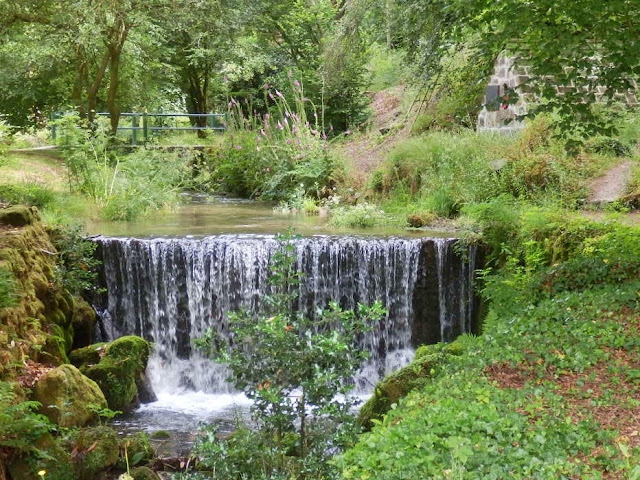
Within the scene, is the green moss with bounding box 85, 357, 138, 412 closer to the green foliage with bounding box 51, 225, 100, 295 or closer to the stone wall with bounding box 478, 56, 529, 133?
the green foliage with bounding box 51, 225, 100, 295

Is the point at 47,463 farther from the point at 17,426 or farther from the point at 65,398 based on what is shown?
the point at 65,398

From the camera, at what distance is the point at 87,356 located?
8.45 meters

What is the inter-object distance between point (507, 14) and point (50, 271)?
5.37 m

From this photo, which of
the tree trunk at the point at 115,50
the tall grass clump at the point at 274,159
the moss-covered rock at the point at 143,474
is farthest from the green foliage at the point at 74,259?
the tree trunk at the point at 115,50

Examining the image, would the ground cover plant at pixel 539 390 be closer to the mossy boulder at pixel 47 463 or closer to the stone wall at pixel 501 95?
the mossy boulder at pixel 47 463

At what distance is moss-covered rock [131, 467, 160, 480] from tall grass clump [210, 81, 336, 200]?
9045mm

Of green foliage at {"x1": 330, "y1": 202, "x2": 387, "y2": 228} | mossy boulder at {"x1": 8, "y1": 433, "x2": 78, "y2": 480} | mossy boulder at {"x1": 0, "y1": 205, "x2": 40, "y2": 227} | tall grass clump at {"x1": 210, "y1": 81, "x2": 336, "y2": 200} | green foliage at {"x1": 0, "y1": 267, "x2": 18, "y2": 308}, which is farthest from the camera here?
tall grass clump at {"x1": 210, "y1": 81, "x2": 336, "y2": 200}

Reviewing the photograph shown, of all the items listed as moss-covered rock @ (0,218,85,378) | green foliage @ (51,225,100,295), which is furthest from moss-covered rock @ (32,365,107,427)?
green foliage @ (51,225,100,295)

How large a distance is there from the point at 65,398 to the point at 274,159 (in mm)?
9996

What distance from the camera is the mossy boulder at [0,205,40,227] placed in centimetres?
889

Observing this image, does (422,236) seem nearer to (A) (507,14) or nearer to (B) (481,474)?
(A) (507,14)

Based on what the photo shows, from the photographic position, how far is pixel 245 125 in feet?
63.8

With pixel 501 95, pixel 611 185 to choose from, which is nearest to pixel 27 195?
pixel 501 95

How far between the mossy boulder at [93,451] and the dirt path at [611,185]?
6803 millimetres
